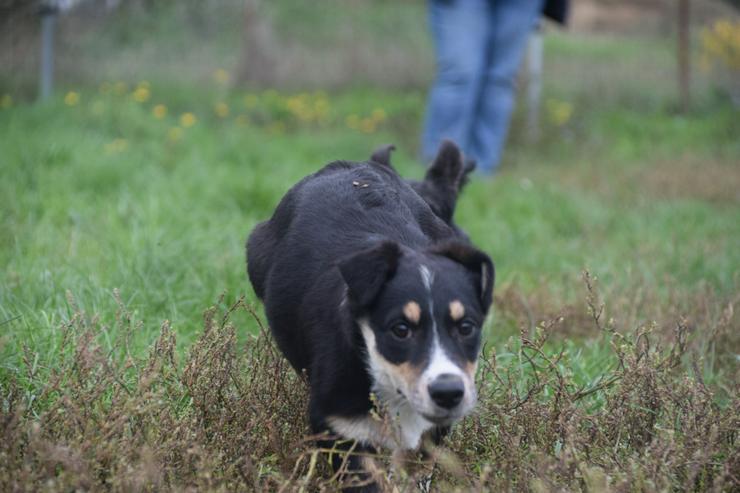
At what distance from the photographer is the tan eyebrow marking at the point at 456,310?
108 inches

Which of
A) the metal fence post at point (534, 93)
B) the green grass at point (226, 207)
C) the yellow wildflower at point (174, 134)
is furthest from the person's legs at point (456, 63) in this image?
the metal fence post at point (534, 93)

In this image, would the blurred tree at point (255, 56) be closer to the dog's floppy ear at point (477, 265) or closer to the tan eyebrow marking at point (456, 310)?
the dog's floppy ear at point (477, 265)

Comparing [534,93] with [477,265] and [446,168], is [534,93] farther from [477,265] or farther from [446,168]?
[477,265]

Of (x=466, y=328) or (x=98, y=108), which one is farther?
(x=98, y=108)

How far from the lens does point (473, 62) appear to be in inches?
289

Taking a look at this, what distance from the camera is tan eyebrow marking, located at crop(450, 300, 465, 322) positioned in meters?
2.73

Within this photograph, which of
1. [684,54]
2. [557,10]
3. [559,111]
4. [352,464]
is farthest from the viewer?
[684,54]

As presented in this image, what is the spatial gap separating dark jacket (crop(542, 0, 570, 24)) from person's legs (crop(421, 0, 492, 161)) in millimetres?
863

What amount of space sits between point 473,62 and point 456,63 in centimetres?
13

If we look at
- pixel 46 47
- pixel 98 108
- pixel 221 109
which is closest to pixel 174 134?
pixel 98 108

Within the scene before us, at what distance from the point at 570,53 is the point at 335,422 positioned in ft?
32.3

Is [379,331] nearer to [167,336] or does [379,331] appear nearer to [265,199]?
[167,336]

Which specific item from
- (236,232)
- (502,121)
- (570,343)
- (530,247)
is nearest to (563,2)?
(502,121)

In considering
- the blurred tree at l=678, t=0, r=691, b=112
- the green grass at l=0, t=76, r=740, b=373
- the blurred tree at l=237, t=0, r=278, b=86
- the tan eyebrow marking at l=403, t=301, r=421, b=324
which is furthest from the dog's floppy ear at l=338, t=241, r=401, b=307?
the blurred tree at l=678, t=0, r=691, b=112
